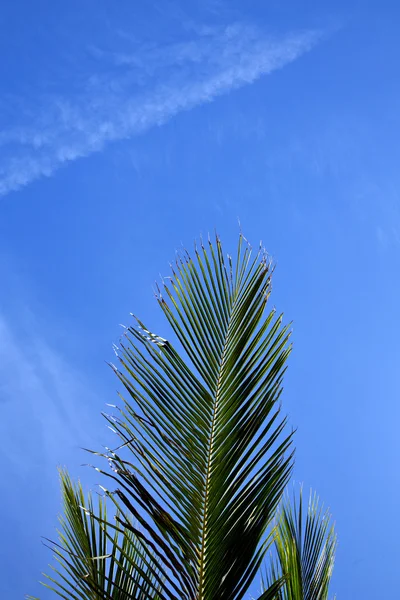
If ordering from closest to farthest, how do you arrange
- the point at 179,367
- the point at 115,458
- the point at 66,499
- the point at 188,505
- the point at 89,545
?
the point at 115,458, the point at 188,505, the point at 179,367, the point at 89,545, the point at 66,499

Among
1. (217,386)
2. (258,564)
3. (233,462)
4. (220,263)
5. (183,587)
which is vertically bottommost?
(183,587)

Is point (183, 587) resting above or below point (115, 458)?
below

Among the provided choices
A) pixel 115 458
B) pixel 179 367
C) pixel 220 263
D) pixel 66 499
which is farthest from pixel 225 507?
pixel 66 499

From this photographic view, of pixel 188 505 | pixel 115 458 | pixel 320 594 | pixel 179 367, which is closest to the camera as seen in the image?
pixel 115 458

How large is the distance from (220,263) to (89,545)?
54.2 inches

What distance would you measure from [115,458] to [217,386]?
50cm

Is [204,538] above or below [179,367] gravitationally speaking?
below

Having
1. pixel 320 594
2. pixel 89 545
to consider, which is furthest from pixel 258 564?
pixel 320 594

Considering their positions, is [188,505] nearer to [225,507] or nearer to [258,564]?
[225,507]

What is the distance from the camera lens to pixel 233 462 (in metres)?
1.91

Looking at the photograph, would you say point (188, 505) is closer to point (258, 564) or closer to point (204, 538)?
point (204, 538)

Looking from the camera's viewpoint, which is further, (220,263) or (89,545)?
(89,545)

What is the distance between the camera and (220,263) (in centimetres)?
238

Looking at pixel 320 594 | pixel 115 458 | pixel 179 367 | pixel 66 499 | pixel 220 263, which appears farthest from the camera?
pixel 320 594
